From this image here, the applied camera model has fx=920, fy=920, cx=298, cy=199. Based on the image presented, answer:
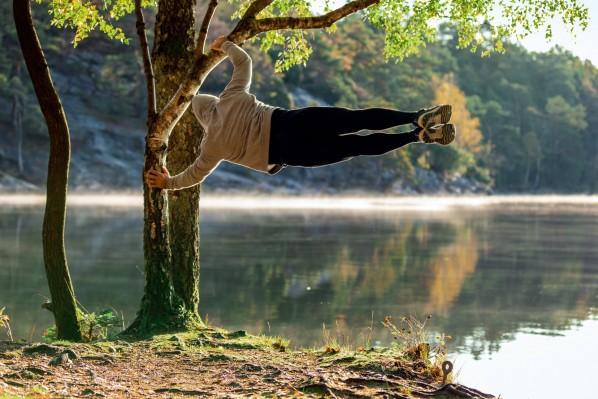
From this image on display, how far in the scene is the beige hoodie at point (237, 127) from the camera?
7742 millimetres

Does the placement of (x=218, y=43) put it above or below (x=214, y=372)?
above

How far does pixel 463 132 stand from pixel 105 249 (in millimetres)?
66409

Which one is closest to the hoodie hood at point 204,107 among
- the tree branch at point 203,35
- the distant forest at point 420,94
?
the tree branch at point 203,35

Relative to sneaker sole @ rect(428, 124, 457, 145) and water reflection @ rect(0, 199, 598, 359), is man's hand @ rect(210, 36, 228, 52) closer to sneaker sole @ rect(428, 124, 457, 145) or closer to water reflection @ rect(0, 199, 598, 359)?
sneaker sole @ rect(428, 124, 457, 145)

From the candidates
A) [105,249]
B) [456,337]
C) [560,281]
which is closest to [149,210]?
[456,337]

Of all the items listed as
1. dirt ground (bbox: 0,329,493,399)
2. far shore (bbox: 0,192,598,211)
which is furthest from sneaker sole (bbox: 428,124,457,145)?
far shore (bbox: 0,192,598,211)

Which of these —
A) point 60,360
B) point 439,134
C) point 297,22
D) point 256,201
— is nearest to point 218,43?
point 297,22

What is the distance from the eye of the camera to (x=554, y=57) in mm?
127875

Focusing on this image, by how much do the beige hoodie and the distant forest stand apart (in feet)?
12.1

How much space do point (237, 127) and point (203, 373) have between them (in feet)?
6.83

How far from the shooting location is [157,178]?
864cm

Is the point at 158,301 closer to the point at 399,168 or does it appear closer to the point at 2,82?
the point at 2,82

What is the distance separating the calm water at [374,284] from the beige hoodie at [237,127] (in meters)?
2.60

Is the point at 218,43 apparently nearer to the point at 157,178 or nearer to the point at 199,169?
the point at 199,169
